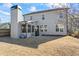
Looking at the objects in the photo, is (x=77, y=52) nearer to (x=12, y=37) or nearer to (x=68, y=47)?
(x=68, y=47)

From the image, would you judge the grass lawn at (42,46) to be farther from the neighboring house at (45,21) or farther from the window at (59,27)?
the window at (59,27)

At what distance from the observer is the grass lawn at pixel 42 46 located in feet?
14.0

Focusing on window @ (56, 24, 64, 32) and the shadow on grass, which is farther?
window @ (56, 24, 64, 32)

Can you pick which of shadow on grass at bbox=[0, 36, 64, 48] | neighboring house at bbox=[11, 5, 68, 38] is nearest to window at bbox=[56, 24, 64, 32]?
neighboring house at bbox=[11, 5, 68, 38]

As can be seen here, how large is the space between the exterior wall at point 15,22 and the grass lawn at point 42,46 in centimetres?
39

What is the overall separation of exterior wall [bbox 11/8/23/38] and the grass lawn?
1.28 feet

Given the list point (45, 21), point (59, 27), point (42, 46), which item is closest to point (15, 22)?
point (45, 21)

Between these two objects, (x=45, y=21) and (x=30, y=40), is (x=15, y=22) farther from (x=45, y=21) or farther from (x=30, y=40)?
(x=30, y=40)

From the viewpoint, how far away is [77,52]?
4.27 m

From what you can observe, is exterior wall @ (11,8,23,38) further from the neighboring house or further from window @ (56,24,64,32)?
window @ (56,24,64,32)

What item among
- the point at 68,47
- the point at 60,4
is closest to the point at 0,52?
the point at 68,47

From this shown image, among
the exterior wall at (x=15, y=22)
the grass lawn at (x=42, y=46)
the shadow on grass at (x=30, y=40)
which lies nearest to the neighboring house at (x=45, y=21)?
the exterior wall at (x=15, y=22)

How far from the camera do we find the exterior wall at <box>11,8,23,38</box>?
16.8ft

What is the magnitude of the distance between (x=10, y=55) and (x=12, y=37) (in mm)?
1030
